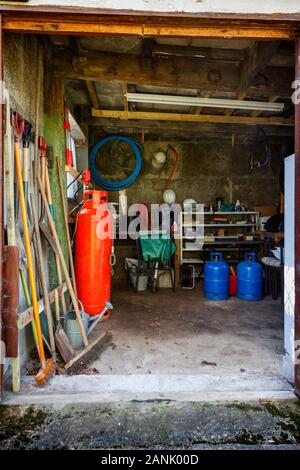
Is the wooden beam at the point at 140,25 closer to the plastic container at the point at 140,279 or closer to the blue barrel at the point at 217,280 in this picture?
the blue barrel at the point at 217,280

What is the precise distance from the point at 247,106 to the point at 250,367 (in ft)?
11.8

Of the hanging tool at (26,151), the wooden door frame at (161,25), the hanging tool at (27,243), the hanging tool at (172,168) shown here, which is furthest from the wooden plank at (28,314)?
the hanging tool at (172,168)

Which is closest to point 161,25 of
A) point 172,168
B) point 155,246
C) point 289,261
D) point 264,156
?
point 289,261

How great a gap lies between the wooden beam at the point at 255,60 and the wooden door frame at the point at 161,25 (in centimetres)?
94

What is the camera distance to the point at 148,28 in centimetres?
198

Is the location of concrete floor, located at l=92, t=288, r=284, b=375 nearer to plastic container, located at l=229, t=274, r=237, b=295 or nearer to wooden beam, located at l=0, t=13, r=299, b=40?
plastic container, located at l=229, t=274, r=237, b=295

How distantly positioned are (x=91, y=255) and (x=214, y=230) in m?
3.58

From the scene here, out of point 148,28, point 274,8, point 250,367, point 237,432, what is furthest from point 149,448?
point 274,8

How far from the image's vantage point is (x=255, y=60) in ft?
10.3

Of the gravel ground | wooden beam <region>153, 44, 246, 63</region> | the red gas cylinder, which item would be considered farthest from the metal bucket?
wooden beam <region>153, 44, 246, 63</region>

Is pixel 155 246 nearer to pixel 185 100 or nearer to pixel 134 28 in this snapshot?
pixel 185 100

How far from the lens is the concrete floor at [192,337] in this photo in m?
2.54

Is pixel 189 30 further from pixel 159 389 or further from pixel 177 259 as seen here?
pixel 177 259

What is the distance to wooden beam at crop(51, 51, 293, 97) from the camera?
3309 mm
